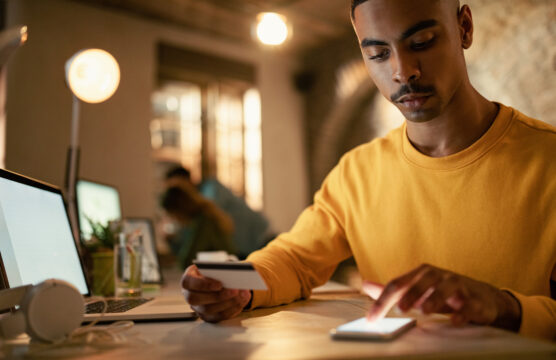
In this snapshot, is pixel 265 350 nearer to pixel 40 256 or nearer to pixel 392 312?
pixel 392 312

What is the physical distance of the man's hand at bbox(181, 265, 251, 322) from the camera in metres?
0.79

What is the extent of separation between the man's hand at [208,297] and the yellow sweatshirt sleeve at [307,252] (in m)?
0.17

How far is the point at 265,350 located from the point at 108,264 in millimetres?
994

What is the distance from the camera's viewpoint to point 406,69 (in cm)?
95

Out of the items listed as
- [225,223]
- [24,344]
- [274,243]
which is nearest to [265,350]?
[24,344]

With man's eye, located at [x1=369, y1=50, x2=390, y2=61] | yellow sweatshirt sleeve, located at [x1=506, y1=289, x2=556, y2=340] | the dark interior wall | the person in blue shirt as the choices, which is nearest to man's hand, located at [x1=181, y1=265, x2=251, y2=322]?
yellow sweatshirt sleeve, located at [x1=506, y1=289, x2=556, y2=340]

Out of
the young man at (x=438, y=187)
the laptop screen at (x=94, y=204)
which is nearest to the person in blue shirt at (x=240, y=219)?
the laptop screen at (x=94, y=204)

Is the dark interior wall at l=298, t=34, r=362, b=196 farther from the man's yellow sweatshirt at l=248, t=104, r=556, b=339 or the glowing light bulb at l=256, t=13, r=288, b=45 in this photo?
the man's yellow sweatshirt at l=248, t=104, r=556, b=339

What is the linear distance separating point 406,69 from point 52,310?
0.78 meters

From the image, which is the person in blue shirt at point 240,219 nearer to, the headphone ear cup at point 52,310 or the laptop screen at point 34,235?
the laptop screen at point 34,235

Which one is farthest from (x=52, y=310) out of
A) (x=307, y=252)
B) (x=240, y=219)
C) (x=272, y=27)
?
(x=240, y=219)

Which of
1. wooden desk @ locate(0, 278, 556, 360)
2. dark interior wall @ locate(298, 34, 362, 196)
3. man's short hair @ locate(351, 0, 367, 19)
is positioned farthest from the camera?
dark interior wall @ locate(298, 34, 362, 196)

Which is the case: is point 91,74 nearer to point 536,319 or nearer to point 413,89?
point 413,89

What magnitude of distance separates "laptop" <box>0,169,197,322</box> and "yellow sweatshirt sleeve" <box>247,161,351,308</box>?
0.66 ft
